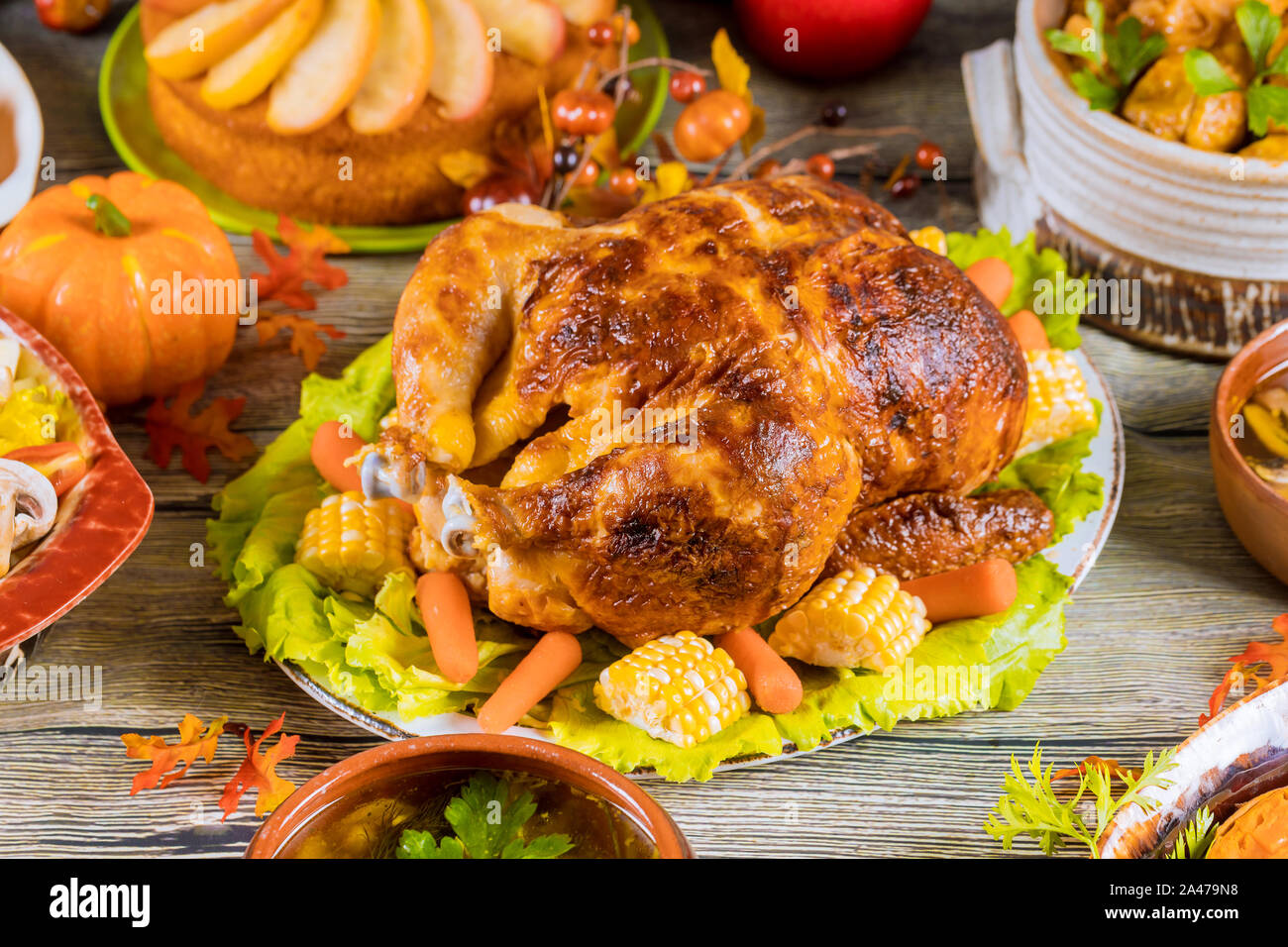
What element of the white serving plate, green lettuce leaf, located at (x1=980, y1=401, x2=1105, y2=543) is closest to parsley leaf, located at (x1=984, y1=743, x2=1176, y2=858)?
the white serving plate

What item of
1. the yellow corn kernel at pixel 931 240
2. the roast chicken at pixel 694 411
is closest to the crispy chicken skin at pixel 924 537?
the roast chicken at pixel 694 411

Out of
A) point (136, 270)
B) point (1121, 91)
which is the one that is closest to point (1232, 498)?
point (1121, 91)

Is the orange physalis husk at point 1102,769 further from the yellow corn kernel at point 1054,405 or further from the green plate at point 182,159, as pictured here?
the green plate at point 182,159

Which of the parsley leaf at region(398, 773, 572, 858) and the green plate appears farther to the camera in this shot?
the green plate

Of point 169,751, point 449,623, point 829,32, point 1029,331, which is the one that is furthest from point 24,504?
point 829,32

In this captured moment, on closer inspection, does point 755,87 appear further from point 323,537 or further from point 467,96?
point 323,537

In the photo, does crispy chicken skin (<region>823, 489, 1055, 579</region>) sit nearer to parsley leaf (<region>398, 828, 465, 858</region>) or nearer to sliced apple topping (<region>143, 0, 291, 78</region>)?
parsley leaf (<region>398, 828, 465, 858</region>)
